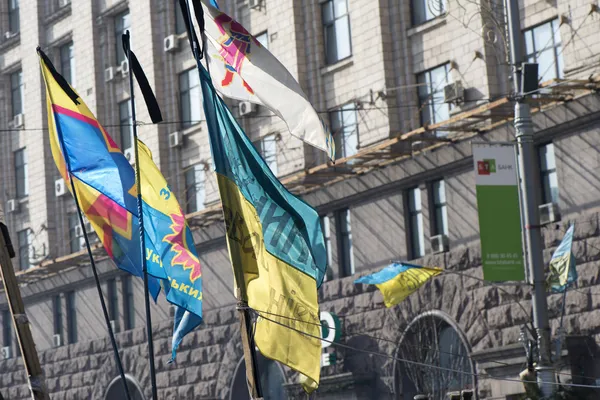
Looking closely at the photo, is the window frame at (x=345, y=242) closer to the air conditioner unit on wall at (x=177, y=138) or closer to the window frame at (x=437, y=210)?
the window frame at (x=437, y=210)

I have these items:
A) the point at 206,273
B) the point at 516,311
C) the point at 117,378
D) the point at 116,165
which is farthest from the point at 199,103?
the point at 116,165

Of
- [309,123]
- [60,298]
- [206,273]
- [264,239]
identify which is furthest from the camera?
[60,298]

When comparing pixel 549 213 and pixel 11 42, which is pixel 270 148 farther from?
pixel 11 42

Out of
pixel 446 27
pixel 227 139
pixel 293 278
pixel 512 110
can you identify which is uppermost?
pixel 446 27

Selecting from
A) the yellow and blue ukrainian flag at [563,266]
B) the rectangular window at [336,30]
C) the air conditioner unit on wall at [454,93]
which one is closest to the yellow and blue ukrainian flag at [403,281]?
the yellow and blue ukrainian flag at [563,266]

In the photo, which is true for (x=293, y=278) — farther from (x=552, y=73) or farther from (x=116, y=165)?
(x=552, y=73)

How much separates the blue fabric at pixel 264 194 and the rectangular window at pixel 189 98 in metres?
26.9

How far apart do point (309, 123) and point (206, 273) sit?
994 inches

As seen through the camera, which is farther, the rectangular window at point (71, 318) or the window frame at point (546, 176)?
the rectangular window at point (71, 318)

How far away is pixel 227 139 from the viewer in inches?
548

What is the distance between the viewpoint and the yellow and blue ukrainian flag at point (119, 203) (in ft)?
51.7

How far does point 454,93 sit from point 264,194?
58.3ft

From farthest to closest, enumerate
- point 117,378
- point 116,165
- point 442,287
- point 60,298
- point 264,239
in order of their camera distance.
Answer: point 60,298 < point 117,378 < point 442,287 < point 116,165 < point 264,239

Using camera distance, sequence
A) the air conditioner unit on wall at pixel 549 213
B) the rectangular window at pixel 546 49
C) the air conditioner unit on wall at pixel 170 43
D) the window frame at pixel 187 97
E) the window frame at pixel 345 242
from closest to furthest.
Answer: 1. the air conditioner unit on wall at pixel 549 213
2. the rectangular window at pixel 546 49
3. the window frame at pixel 345 242
4. the window frame at pixel 187 97
5. the air conditioner unit on wall at pixel 170 43
